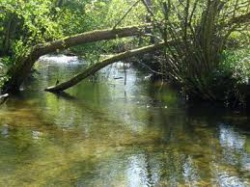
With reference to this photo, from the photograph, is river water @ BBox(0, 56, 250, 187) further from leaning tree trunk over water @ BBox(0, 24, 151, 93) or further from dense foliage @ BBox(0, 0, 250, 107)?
leaning tree trunk over water @ BBox(0, 24, 151, 93)

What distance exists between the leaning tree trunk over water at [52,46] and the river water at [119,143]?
4.24ft

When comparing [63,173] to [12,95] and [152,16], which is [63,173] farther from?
[12,95]

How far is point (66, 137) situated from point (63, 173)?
311 centimetres

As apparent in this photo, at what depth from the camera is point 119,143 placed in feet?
36.5

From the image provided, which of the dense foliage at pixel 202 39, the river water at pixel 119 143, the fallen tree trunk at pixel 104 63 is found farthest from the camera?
the fallen tree trunk at pixel 104 63

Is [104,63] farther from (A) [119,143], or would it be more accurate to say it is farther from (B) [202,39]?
(A) [119,143]

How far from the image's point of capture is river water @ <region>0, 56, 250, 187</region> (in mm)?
8422

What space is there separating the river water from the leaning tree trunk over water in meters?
1.29

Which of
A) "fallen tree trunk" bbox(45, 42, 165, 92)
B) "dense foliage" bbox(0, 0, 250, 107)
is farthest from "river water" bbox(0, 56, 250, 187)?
"fallen tree trunk" bbox(45, 42, 165, 92)

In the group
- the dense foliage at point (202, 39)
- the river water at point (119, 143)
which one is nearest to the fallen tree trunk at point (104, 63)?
the dense foliage at point (202, 39)

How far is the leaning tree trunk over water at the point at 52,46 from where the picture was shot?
18.8 meters

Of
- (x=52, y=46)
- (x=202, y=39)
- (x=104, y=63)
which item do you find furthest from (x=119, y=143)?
(x=52, y=46)

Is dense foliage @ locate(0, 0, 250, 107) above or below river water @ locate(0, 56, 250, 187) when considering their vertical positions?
above

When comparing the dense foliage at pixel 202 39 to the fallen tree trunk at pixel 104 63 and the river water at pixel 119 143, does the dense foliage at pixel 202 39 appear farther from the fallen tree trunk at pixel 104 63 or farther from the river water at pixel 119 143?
the river water at pixel 119 143
